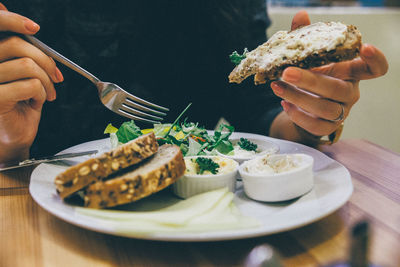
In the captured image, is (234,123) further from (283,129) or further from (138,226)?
(138,226)

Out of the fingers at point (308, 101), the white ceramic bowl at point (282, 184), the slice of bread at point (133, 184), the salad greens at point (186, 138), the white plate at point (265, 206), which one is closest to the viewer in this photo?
the white plate at point (265, 206)

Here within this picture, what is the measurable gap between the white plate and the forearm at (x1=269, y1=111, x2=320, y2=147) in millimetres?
243

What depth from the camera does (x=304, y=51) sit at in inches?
51.1

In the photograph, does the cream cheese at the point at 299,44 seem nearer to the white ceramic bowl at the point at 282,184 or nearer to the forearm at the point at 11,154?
the white ceramic bowl at the point at 282,184

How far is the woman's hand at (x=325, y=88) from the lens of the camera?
1.25 metres

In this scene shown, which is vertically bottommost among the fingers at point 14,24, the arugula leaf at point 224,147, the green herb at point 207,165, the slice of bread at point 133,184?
the arugula leaf at point 224,147

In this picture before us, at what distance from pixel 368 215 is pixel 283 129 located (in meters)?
0.92

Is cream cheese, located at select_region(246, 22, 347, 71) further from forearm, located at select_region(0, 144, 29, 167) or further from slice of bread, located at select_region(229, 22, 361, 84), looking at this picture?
forearm, located at select_region(0, 144, 29, 167)

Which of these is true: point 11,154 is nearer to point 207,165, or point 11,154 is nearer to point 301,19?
point 207,165

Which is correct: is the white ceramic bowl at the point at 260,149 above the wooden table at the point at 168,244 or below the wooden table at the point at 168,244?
below

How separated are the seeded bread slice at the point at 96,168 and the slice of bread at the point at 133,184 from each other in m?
0.03

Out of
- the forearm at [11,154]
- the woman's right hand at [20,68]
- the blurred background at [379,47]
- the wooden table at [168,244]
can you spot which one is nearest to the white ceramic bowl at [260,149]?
the wooden table at [168,244]

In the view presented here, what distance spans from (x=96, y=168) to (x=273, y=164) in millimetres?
639

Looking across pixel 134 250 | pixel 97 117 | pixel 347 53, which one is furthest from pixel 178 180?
pixel 97 117
